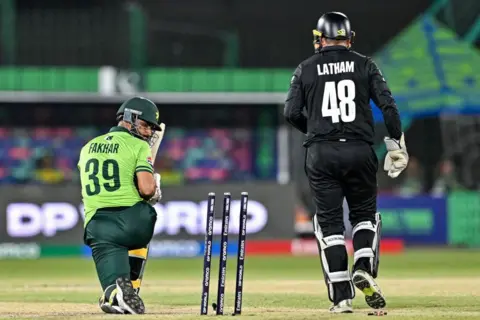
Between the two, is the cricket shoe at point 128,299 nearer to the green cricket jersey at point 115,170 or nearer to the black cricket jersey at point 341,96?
the green cricket jersey at point 115,170

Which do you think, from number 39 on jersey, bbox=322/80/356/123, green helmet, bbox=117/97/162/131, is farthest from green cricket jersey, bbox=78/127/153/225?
number 39 on jersey, bbox=322/80/356/123

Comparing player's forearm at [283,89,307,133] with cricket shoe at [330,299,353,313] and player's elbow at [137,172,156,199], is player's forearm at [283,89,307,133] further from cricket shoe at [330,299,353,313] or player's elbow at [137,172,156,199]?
cricket shoe at [330,299,353,313]

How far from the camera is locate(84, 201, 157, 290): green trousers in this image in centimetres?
846

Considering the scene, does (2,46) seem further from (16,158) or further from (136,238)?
(136,238)

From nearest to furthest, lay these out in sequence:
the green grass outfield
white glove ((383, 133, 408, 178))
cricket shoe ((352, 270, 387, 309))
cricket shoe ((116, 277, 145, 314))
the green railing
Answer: cricket shoe ((116, 277, 145, 314))
cricket shoe ((352, 270, 387, 309))
the green grass outfield
white glove ((383, 133, 408, 178))
the green railing

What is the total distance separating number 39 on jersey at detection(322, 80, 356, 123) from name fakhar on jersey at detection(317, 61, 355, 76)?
8 cm

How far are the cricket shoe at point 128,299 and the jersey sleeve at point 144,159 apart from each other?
2.62ft

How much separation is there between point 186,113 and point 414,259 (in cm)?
763

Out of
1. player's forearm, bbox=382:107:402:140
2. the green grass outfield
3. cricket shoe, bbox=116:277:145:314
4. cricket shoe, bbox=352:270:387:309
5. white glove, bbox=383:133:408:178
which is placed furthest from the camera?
white glove, bbox=383:133:408:178

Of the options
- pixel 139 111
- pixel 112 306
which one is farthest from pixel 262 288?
pixel 112 306

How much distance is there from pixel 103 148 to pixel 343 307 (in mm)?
2023

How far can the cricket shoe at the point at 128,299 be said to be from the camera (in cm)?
821

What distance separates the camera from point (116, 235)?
28.0ft

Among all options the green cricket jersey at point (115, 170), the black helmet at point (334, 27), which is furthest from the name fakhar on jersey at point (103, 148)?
the black helmet at point (334, 27)
